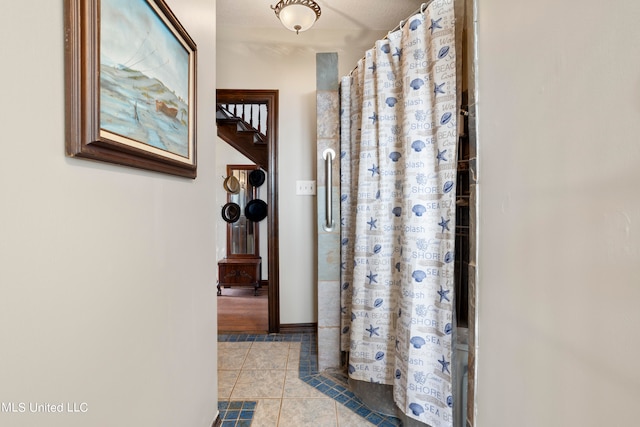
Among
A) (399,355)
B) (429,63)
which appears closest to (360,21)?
(429,63)

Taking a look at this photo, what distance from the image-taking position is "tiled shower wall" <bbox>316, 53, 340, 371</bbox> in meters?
1.78

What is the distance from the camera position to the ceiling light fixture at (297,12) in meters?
1.76

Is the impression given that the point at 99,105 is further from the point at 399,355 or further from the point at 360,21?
the point at 360,21

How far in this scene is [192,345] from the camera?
1.10 metres

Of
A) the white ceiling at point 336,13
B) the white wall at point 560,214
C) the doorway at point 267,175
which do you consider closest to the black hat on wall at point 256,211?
the doorway at point 267,175

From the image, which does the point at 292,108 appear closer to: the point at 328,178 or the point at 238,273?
the point at 328,178

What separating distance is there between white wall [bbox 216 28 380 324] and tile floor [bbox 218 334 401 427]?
0.41 meters

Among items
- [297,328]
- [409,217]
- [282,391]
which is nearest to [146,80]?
[409,217]

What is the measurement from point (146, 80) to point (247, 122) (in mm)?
2817

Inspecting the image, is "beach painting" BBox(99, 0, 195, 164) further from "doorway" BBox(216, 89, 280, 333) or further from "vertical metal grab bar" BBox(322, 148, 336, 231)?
"doorway" BBox(216, 89, 280, 333)

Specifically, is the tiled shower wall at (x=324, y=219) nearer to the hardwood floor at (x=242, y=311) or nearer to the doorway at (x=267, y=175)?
the doorway at (x=267, y=175)

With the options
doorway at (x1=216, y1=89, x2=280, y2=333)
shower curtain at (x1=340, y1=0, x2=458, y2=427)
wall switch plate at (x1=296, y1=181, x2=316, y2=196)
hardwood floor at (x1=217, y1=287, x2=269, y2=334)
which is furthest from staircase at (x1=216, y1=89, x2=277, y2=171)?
hardwood floor at (x1=217, y1=287, x2=269, y2=334)

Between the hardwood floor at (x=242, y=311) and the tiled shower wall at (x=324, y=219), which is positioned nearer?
the tiled shower wall at (x=324, y=219)

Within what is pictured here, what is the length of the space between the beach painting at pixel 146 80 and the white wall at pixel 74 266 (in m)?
0.09
